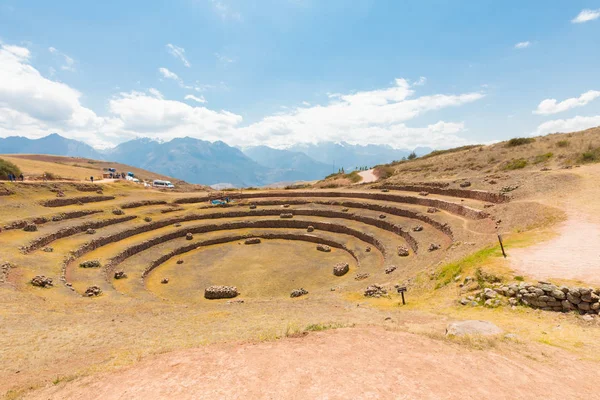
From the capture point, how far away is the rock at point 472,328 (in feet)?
35.7

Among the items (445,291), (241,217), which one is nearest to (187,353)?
(445,291)

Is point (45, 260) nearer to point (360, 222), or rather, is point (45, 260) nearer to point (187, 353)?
point (187, 353)

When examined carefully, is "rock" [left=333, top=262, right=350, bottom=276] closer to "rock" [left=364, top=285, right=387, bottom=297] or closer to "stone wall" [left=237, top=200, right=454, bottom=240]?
"rock" [left=364, top=285, right=387, bottom=297]

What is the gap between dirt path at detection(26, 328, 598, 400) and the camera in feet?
25.4

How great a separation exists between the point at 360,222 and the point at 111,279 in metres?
31.9

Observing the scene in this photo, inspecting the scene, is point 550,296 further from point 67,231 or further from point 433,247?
point 67,231

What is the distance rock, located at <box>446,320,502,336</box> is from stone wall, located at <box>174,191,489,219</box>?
70.1 feet

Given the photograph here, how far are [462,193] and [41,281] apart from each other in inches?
1884

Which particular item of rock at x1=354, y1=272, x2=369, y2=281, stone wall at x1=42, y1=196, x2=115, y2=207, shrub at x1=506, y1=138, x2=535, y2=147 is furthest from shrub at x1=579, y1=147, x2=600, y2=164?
stone wall at x1=42, y1=196, x2=115, y2=207

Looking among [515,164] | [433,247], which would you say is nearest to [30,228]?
[433,247]

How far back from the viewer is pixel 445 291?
1667cm

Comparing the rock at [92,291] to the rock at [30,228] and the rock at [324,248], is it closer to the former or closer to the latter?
the rock at [30,228]

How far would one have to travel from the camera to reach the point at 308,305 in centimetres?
1817

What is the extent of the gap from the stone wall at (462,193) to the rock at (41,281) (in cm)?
4436
